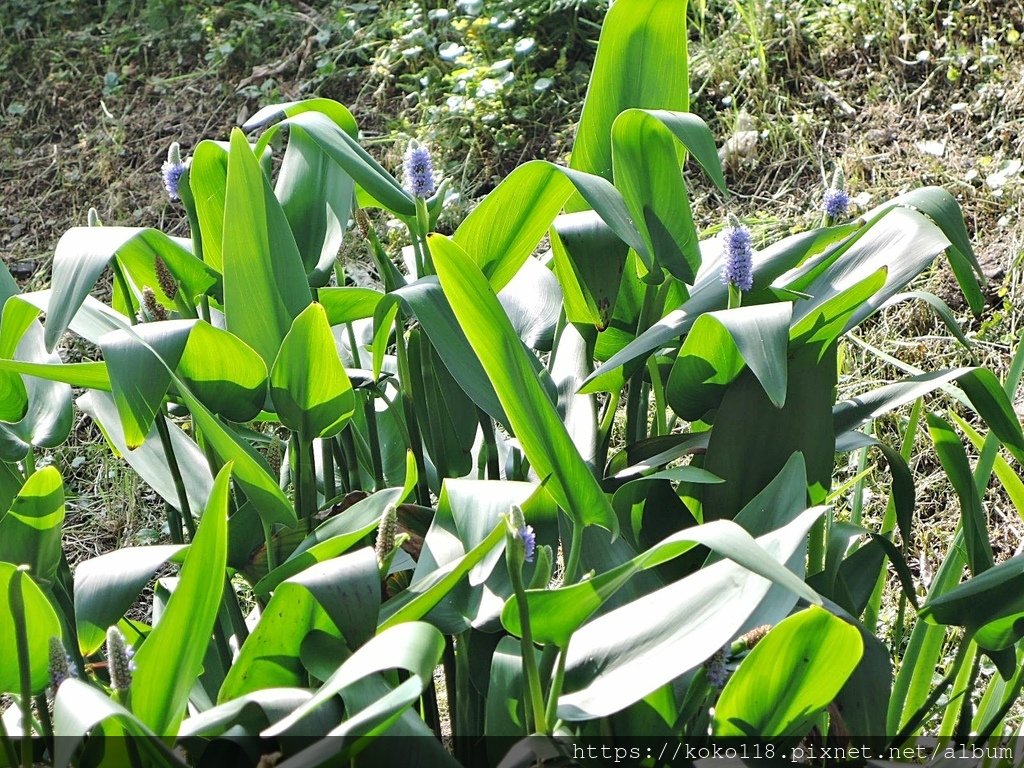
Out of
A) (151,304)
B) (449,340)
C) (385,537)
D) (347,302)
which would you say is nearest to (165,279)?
(151,304)

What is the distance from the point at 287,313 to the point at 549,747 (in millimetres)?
475

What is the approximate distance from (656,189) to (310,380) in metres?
0.33

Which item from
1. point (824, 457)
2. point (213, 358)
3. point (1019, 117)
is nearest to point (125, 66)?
point (1019, 117)

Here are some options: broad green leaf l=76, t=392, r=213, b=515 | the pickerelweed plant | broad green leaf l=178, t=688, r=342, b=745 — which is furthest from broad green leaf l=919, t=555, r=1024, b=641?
broad green leaf l=76, t=392, r=213, b=515

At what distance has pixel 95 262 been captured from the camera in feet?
2.70

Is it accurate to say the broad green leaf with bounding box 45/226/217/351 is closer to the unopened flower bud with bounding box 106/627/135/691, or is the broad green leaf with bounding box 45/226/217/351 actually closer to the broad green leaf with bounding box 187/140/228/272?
the broad green leaf with bounding box 187/140/228/272

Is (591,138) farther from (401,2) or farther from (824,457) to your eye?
(401,2)

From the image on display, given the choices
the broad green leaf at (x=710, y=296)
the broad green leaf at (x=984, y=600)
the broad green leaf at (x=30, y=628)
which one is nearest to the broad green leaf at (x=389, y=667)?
the broad green leaf at (x=30, y=628)

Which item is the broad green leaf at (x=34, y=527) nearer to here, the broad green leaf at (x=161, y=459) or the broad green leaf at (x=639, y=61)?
the broad green leaf at (x=161, y=459)

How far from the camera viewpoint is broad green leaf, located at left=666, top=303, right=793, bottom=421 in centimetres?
79

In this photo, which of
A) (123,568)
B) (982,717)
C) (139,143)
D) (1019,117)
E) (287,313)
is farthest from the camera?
(139,143)

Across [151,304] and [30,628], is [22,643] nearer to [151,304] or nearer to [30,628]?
[30,628]

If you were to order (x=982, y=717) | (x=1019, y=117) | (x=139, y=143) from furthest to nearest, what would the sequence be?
(x=139, y=143) → (x=1019, y=117) → (x=982, y=717)

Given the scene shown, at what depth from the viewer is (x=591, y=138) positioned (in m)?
1.06
